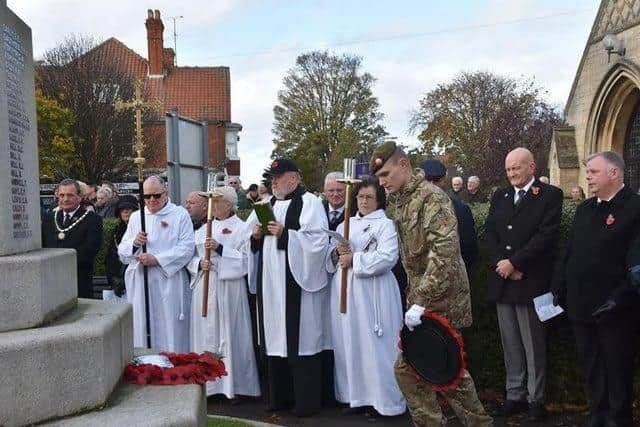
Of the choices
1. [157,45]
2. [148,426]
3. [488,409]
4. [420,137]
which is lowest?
[488,409]

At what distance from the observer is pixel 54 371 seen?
3873 mm

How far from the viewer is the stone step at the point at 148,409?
3.79 m

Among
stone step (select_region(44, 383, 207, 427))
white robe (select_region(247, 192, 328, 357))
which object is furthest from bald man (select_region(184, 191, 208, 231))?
stone step (select_region(44, 383, 207, 427))

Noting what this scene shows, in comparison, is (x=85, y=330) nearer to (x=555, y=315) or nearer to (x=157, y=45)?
(x=555, y=315)

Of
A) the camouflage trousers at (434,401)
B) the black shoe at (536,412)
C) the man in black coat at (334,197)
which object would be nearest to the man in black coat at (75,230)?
the man in black coat at (334,197)

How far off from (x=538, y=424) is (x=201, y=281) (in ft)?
12.3

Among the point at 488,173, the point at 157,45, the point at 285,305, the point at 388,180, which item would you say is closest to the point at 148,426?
the point at 388,180

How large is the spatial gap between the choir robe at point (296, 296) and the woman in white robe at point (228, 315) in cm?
60

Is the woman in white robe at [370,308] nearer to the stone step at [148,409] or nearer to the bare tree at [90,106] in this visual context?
the stone step at [148,409]

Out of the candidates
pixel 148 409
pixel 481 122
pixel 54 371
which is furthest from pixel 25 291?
pixel 481 122

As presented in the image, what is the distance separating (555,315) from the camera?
6.25 metres

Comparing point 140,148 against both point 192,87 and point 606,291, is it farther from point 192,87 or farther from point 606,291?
point 192,87

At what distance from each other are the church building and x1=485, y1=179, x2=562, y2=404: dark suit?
15185 millimetres

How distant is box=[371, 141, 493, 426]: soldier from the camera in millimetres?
5168
